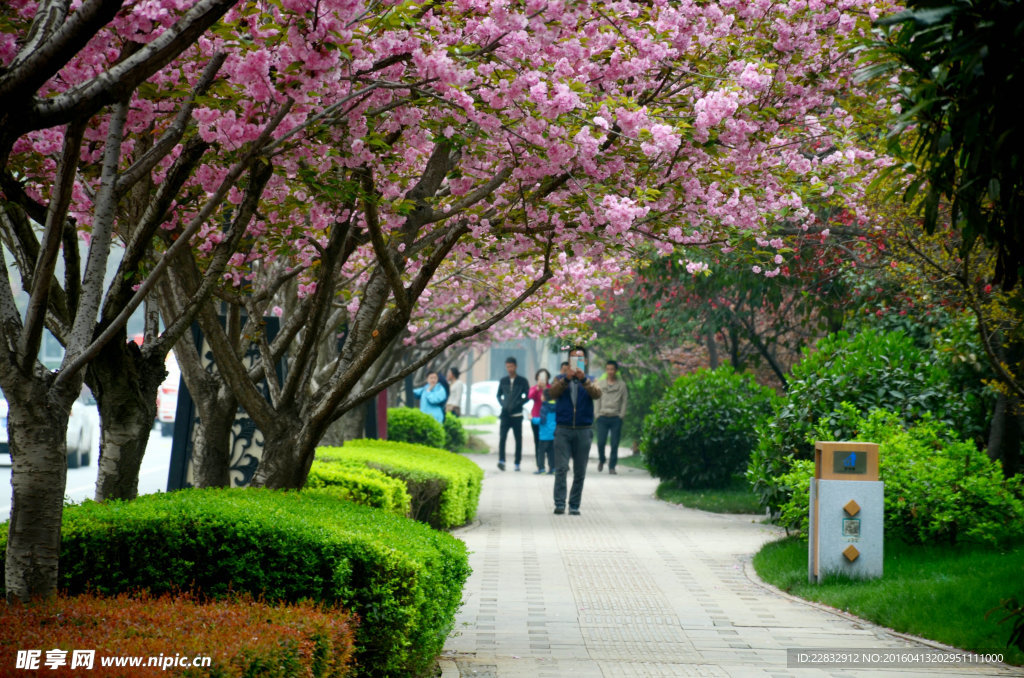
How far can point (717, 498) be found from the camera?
16.6 meters

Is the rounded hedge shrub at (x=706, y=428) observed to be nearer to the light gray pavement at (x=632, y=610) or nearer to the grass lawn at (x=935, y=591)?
the light gray pavement at (x=632, y=610)

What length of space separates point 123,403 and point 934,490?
20.7 ft

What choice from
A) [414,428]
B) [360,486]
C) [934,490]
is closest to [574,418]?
[934,490]

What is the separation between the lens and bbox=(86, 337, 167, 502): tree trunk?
6.08 metres

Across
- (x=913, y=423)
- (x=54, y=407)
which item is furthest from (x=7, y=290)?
(x=913, y=423)

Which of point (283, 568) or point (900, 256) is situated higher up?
point (900, 256)

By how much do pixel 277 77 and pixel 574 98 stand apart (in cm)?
152

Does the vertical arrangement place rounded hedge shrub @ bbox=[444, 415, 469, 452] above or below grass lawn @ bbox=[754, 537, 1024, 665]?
above

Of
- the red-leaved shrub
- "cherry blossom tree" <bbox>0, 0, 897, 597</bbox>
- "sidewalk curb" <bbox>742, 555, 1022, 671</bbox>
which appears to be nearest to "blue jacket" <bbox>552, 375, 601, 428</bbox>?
"sidewalk curb" <bbox>742, 555, 1022, 671</bbox>

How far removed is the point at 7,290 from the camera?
15.9 ft

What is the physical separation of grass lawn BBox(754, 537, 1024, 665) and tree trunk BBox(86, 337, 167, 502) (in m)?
4.92

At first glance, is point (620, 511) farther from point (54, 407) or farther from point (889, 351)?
point (54, 407)

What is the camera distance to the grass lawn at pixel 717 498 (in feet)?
52.0

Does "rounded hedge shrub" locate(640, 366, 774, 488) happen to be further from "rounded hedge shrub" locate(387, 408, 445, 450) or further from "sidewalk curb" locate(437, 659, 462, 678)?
"sidewalk curb" locate(437, 659, 462, 678)
